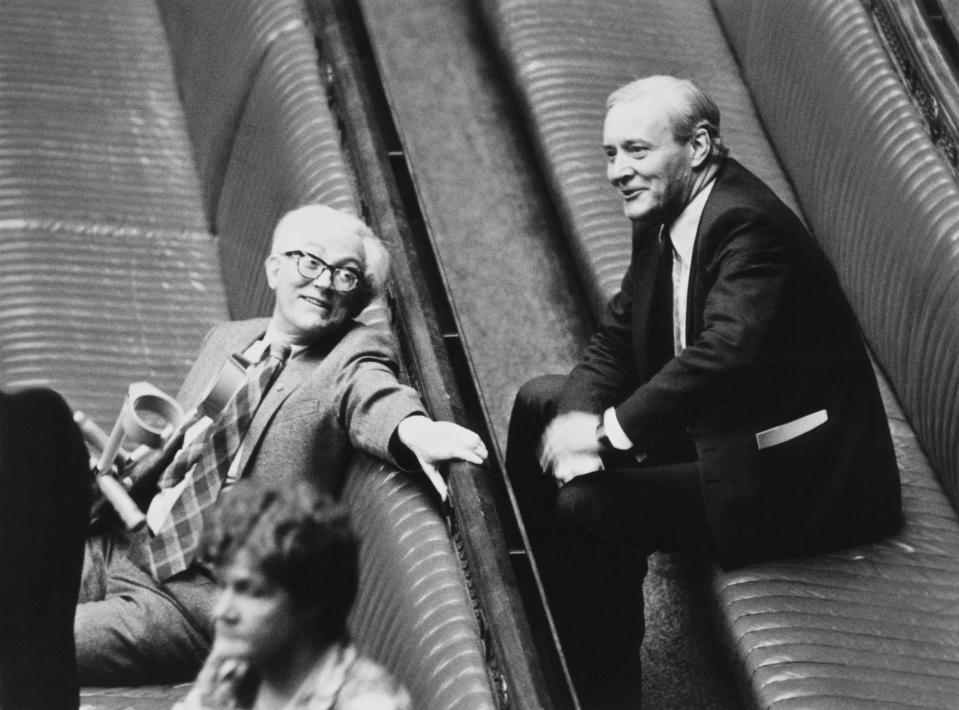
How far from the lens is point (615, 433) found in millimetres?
2600

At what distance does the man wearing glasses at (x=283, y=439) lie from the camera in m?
2.56

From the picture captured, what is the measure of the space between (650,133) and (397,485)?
74cm

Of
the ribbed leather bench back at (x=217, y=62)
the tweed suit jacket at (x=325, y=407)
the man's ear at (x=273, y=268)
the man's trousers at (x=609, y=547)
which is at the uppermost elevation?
the ribbed leather bench back at (x=217, y=62)

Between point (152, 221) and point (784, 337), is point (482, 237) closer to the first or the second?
point (152, 221)

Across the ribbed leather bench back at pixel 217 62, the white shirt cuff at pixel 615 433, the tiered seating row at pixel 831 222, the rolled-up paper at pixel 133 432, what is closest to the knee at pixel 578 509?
the white shirt cuff at pixel 615 433

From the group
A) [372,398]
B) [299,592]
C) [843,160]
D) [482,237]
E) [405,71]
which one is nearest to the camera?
[299,592]

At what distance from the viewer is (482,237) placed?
13.1 ft

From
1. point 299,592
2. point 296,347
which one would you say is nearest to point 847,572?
point 296,347

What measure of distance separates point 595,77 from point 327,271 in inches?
65.3

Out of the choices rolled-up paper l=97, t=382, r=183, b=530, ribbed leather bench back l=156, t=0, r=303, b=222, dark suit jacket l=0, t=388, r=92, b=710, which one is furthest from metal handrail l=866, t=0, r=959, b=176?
dark suit jacket l=0, t=388, r=92, b=710

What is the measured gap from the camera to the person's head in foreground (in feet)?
5.72

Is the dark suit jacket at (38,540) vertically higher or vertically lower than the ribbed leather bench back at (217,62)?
lower

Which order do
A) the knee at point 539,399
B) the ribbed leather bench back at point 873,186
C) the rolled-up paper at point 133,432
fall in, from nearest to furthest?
1. the rolled-up paper at point 133,432
2. the knee at point 539,399
3. the ribbed leather bench back at point 873,186

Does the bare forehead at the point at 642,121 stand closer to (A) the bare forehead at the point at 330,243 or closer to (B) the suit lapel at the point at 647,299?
(B) the suit lapel at the point at 647,299
